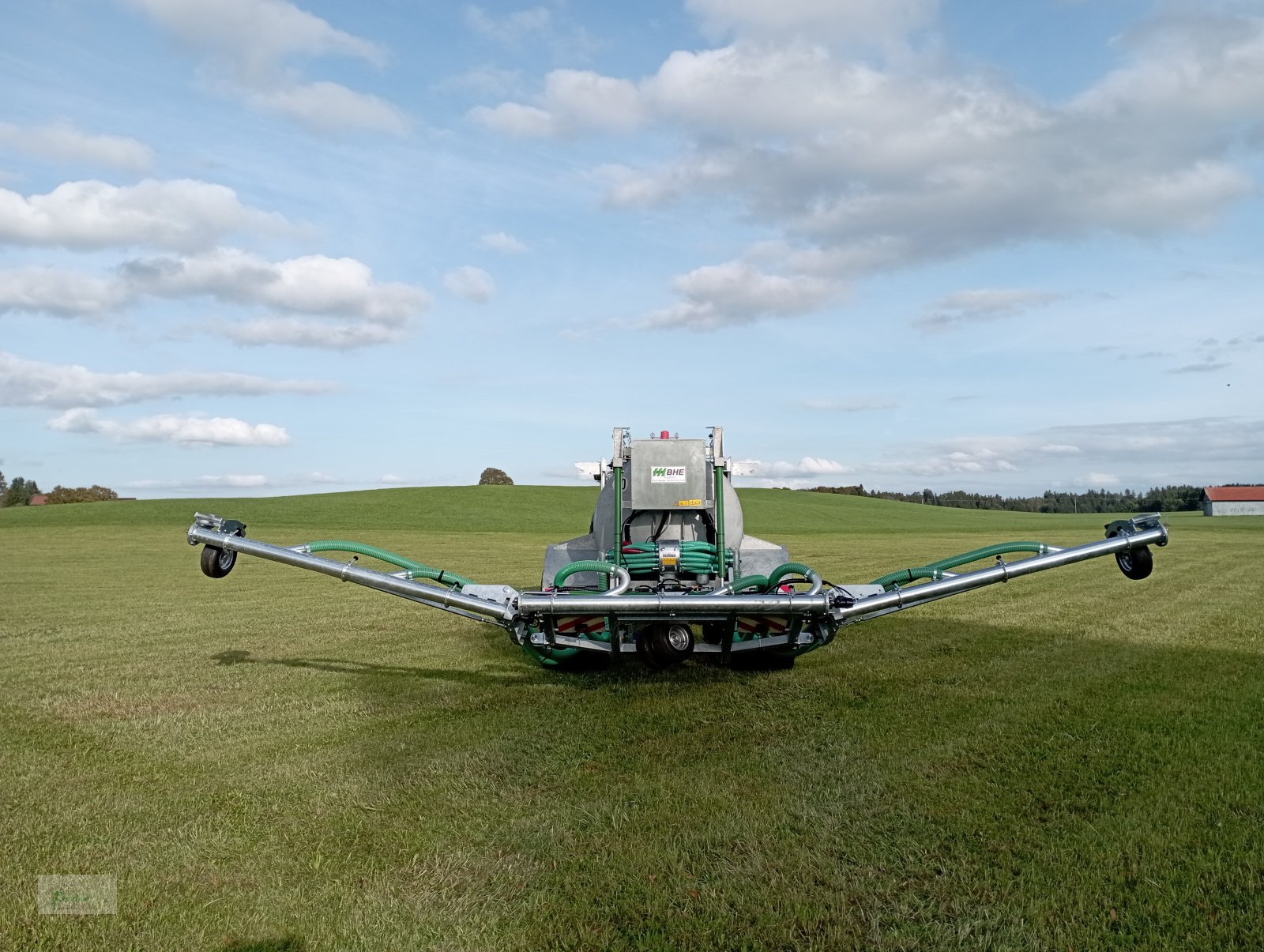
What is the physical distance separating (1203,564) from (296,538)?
106 feet

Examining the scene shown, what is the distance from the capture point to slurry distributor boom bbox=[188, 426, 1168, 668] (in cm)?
650

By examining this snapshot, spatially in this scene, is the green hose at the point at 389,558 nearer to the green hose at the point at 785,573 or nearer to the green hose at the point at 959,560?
the green hose at the point at 785,573

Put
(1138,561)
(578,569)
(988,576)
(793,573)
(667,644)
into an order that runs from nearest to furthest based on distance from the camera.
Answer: (667,644) < (988,576) < (1138,561) < (793,573) < (578,569)

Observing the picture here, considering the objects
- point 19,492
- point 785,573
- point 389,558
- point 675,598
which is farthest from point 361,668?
point 19,492

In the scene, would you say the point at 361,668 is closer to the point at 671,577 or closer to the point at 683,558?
the point at 671,577

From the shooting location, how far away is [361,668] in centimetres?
948

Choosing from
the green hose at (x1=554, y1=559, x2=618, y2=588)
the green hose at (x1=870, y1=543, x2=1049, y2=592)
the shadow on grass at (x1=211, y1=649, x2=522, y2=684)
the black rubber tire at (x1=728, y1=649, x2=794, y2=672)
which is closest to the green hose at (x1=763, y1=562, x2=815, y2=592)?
the green hose at (x1=870, y1=543, x2=1049, y2=592)

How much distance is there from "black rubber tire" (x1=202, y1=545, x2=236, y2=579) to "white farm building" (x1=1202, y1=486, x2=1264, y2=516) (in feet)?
341

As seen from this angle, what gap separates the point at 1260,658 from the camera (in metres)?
9.45

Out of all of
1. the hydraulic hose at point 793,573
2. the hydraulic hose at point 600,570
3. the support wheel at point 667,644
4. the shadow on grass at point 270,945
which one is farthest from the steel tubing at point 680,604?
the shadow on grass at point 270,945

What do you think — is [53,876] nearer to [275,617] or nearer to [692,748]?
[692,748]

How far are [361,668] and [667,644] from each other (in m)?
4.24

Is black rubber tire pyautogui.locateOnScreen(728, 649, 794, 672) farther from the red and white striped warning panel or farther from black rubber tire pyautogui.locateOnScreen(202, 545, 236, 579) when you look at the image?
black rubber tire pyautogui.locateOnScreen(202, 545, 236, 579)

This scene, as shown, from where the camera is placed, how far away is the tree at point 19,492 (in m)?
106
